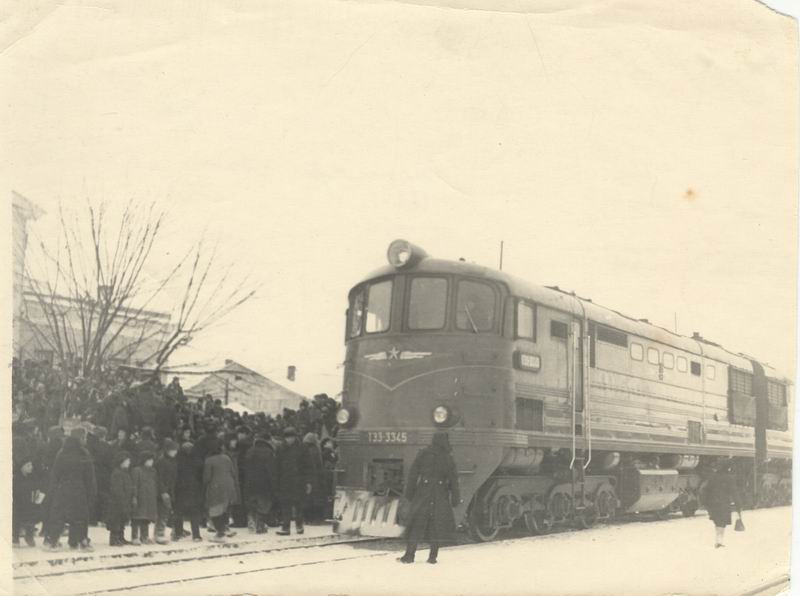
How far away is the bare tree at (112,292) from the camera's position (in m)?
7.82

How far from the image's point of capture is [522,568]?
8.54m

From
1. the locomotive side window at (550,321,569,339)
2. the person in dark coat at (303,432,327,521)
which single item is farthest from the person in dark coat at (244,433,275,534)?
the locomotive side window at (550,321,569,339)

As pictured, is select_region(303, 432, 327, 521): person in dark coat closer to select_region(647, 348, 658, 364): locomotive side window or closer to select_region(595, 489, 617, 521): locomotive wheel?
select_region(595, 489, 617, 521): locomotive wheel

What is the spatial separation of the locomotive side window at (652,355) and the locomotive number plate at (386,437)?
11.6ft

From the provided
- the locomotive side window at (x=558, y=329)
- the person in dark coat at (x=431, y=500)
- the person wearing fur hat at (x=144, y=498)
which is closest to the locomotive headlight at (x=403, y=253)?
the person in dark coat at (x=431, y=500)

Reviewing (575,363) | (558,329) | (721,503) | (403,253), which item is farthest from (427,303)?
(721,503)

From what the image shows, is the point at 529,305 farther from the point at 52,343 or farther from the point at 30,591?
the point at 30,591

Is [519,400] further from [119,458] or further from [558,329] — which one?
[119,458]

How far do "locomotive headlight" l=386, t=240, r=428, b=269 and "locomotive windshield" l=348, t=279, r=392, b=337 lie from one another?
0.94 ft

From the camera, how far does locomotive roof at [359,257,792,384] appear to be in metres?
8.73

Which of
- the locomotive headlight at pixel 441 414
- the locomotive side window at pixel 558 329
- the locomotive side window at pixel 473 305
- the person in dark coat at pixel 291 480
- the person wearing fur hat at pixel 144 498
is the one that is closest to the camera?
the person wearing fur hat at pixel 144 498

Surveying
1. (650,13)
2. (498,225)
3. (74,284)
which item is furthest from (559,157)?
(74,284)

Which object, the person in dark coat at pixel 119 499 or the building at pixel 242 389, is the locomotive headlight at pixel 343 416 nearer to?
the building at pixel 242 389

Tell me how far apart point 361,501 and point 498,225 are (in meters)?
2.87
